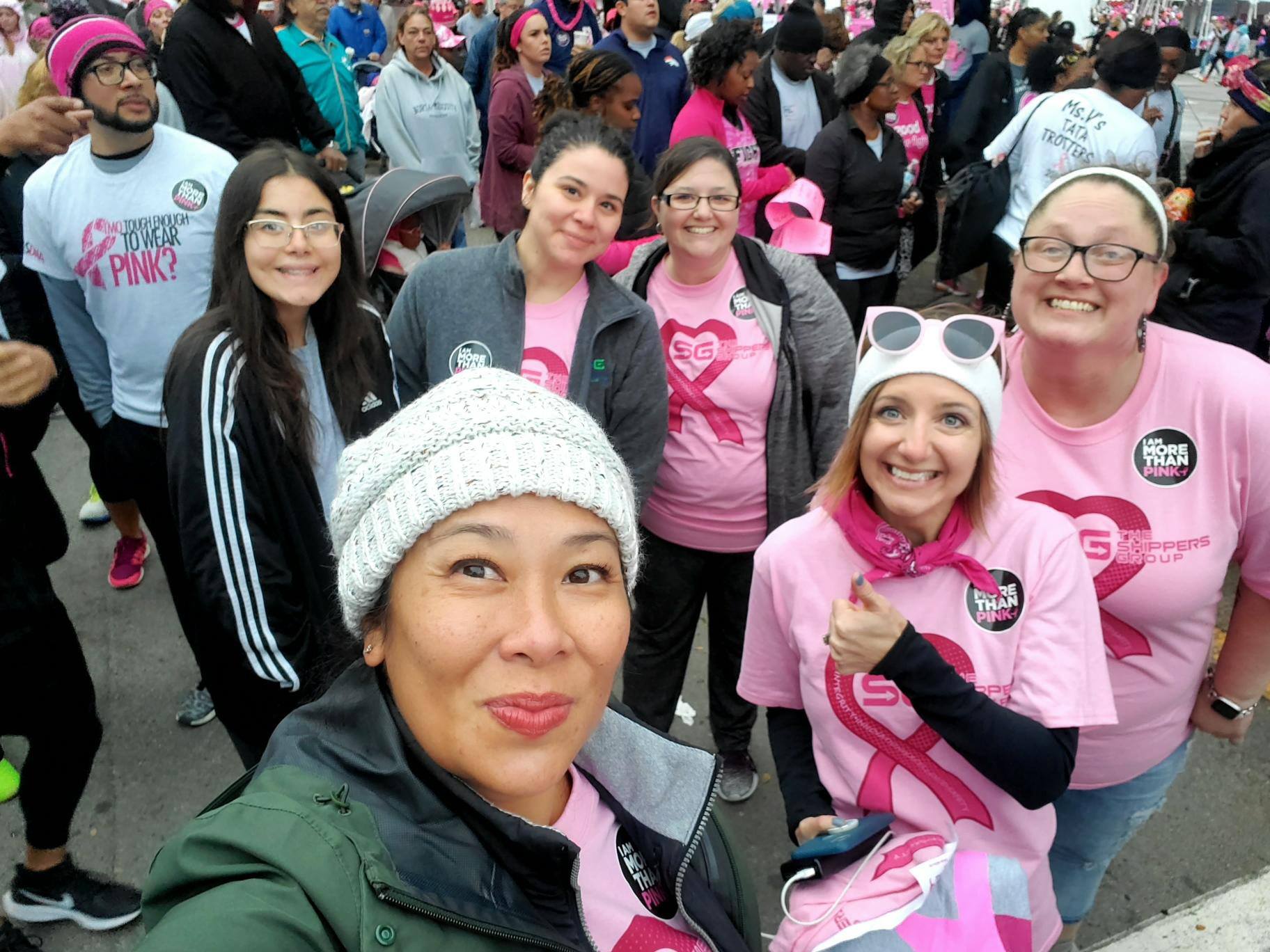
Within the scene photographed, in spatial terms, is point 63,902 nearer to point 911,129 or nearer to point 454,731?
point 454,731

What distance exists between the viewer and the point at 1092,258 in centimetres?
185

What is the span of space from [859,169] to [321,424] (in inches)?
138

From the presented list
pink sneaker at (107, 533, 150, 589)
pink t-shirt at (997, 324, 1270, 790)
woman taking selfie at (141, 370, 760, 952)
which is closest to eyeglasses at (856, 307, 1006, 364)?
pink t-shirt at (997, 324, 1270, 790)

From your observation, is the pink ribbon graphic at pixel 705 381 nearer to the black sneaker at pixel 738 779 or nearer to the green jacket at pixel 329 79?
the black sneaker at pixel 738 779

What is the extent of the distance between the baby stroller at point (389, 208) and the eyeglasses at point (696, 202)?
1.27 meters

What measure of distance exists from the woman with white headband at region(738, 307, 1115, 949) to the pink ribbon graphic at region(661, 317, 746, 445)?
3.36 feet

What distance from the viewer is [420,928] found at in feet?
3.13

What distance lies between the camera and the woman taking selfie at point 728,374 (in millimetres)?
2807

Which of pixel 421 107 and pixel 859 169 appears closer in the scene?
pixel 859 169

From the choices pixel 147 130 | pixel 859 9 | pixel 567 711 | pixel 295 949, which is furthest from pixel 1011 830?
pixel 859 9

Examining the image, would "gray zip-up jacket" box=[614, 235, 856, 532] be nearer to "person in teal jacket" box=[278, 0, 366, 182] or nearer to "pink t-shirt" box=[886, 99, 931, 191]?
"pink t-shirt" box=[886, 99, 931, 191]

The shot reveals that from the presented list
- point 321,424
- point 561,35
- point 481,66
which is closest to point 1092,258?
point 321,424

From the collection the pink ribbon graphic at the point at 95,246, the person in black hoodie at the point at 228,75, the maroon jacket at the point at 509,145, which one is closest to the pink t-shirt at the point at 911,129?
the maroon jacket at the point at 509,145

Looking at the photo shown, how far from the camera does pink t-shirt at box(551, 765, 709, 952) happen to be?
1236mm
